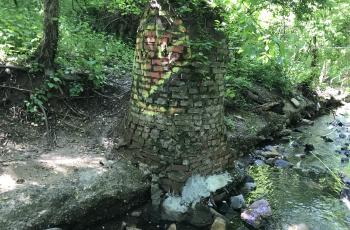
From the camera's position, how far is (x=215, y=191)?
5.45 meters

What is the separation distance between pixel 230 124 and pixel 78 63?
10.5 ft

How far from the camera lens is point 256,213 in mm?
5289

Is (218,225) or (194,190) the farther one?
(194,190)

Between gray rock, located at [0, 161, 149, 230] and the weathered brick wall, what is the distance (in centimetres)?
46

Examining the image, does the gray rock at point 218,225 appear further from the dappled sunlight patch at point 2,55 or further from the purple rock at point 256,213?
the dappled sunlight patch at point 2,55

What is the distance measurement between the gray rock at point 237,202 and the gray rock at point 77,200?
1.27 metres

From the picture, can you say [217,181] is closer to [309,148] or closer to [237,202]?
[237,202]

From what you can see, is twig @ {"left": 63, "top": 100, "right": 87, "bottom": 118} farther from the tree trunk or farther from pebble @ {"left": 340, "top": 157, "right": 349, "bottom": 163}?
pebble @ {"left": 340, "top": 157, "right": 349, "bottom": 163}

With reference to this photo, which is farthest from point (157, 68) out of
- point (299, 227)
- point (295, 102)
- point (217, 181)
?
Answer: point (295, 102)

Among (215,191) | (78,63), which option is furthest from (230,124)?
(78,63)

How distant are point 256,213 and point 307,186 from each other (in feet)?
5.86

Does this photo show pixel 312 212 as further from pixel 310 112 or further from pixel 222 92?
pixel 310 112

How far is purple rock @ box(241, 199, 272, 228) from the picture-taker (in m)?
5.17

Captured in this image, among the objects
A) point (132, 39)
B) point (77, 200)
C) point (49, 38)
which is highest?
point (49, 38)
